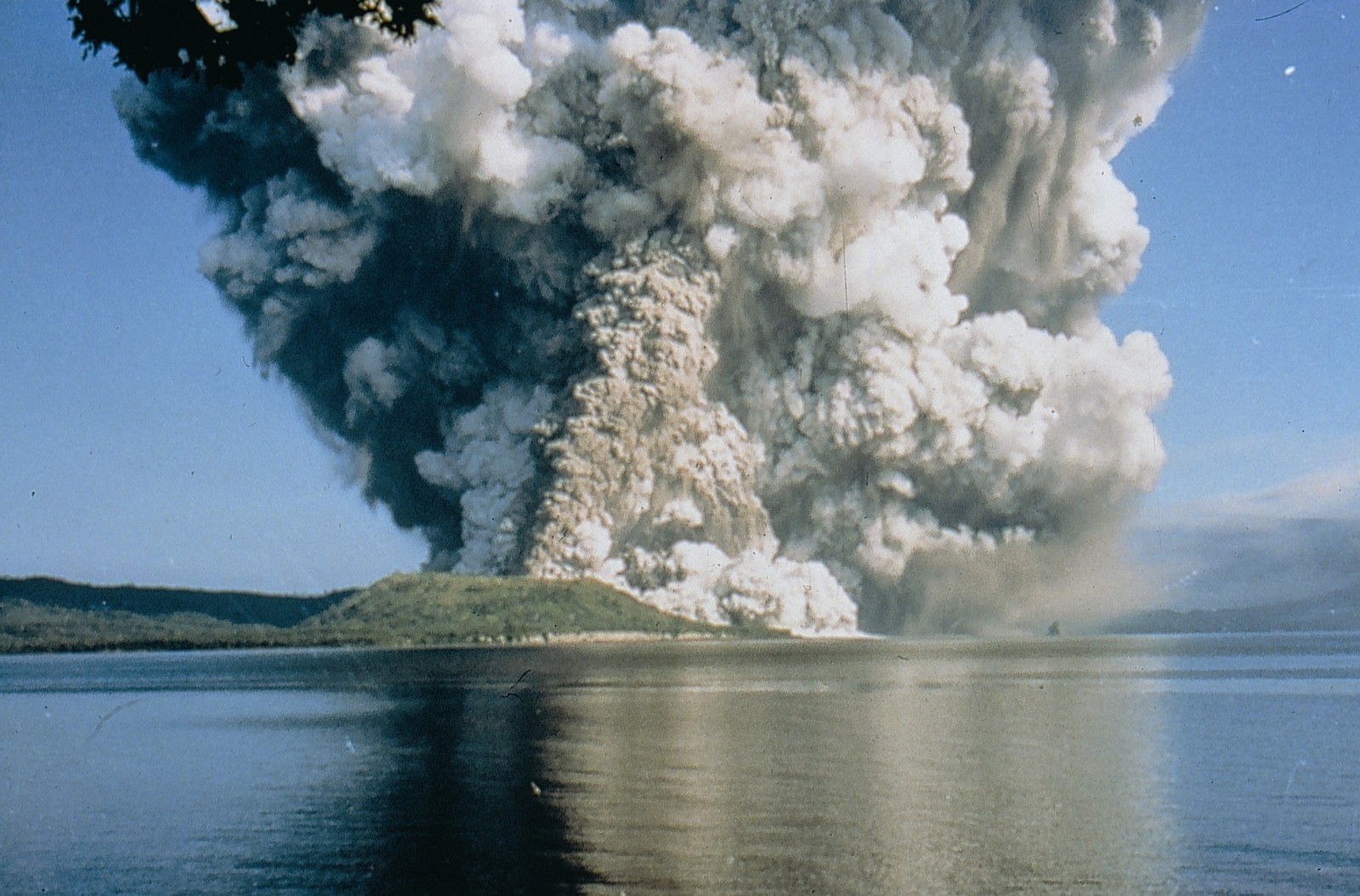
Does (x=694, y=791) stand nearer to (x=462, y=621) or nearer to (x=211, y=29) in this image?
(x=211, y=29)

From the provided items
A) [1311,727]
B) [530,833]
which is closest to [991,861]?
[530,833]

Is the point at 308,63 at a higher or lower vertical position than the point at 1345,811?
higher

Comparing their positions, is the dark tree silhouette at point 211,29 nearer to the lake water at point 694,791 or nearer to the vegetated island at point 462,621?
the lake water at point 694,791

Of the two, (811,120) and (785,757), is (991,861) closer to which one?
(785,757)

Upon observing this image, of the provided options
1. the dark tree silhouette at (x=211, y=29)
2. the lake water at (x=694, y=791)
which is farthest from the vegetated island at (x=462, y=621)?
the dark tree silhouette at (x=211, y=29)

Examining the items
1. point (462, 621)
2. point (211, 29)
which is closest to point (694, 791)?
point (211, 29)

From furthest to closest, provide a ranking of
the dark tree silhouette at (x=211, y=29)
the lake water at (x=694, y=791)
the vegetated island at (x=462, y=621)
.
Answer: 1. the vegetated island at (x=462, y=621)
2. the lake water at (x=694, y=791)
3. the dark tree silhouette at (x=211, y=29)

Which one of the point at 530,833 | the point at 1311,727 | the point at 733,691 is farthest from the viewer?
the point at 733,691
